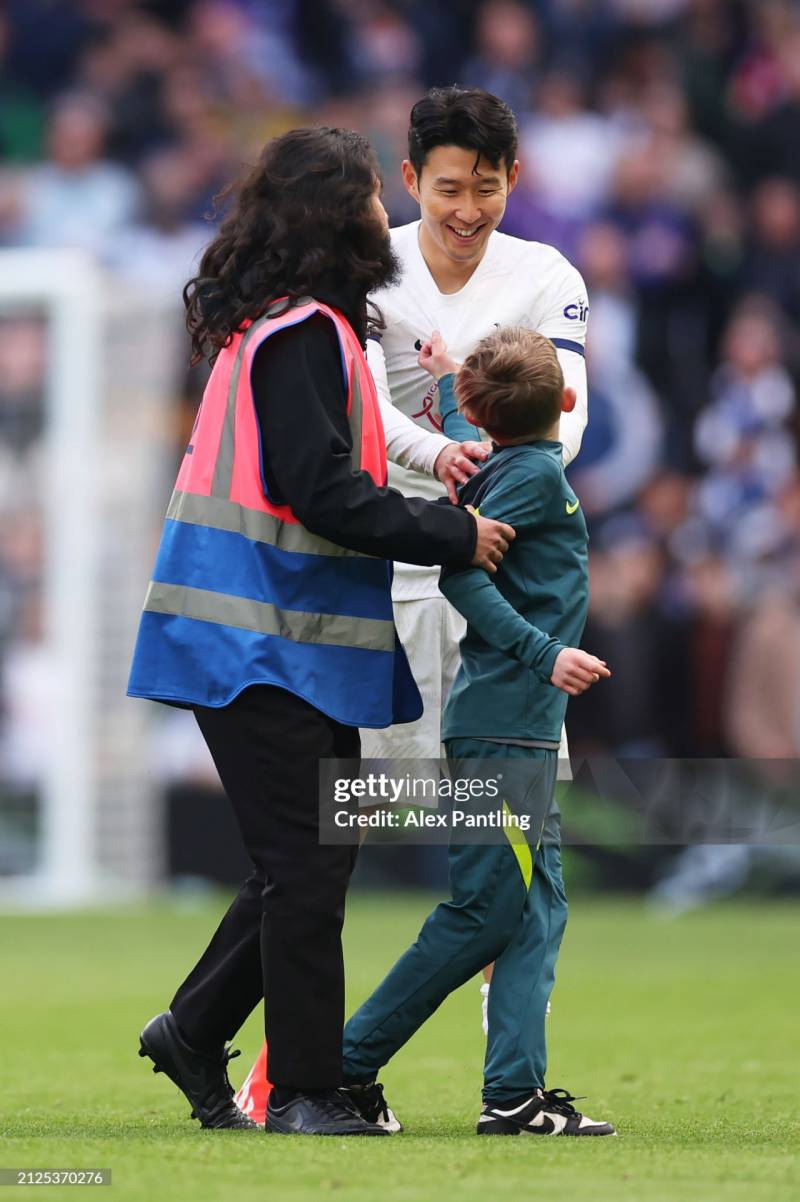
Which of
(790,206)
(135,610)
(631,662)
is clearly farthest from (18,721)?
(790,206)

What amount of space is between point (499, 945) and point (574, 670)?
0.66 m

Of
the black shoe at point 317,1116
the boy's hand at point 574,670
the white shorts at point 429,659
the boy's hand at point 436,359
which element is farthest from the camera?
the white shorts at point 429,659

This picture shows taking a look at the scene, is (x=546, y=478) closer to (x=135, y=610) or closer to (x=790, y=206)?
(x=135, y=610)

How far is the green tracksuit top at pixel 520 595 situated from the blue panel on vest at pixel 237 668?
0.23 metres

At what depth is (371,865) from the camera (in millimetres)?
12820

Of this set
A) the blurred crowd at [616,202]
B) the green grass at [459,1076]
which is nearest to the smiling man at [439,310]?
the green grass at [459,1076]

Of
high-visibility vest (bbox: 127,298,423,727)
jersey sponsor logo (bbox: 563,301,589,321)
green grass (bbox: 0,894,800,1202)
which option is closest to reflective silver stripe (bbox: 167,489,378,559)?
high-visibility vest (bbox: 127,298,423,727)

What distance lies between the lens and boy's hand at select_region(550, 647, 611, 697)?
4516 mm

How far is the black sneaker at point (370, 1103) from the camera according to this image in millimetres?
4867

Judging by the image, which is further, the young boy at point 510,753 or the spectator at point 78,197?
the spectator at point 78,197

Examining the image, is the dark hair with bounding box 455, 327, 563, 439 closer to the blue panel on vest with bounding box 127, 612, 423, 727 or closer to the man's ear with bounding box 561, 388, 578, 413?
the man's ear with bounding box 561, 388, 578, 413

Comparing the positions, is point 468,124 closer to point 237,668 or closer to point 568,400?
point 568,400

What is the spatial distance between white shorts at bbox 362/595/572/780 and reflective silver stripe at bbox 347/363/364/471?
0.69 m

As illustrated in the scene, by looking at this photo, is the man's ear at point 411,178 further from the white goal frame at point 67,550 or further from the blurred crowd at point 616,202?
the white goal frame at point 67,550
